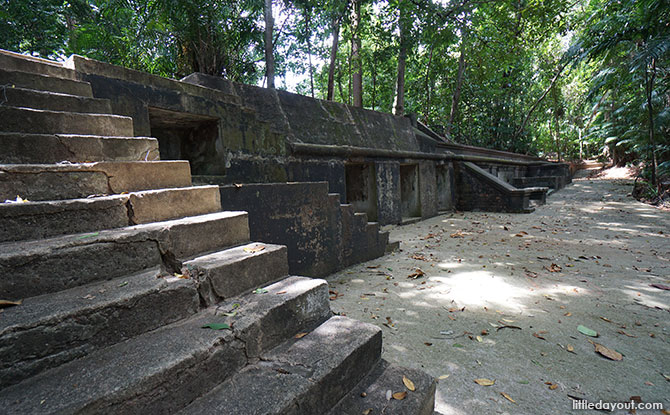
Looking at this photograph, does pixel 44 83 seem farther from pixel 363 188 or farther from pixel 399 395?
pixel 363 188

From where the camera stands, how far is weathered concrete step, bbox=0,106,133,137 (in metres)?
1.96

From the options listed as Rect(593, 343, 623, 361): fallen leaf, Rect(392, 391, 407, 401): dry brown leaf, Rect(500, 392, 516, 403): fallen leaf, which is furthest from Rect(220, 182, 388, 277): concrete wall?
Rect(593, 343, 623, 361): fallen leaf

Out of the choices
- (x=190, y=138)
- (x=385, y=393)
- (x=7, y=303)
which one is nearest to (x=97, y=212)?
(x=7, y=303)

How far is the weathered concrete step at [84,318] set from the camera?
39.8 inches

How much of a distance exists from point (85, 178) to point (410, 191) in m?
8.32

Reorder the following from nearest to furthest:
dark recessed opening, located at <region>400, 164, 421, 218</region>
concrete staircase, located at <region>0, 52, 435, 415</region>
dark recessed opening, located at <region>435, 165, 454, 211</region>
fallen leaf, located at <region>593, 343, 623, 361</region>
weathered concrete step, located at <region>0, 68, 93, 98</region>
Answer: concrete staircase, located at <region>0, 52, 435, 415</region>, fallen leaf, located at <region>593, 343, 623, 361</region>, weathered concrete step, located at <region>0, 68, 93, 98</region>, dark recessed opening, located at <region>400, 164, 421, 218</region>, dark recessed opening, located at <region>435, 165, 454, 211</region>

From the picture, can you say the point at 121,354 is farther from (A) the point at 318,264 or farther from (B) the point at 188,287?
(A) the point at 318,264

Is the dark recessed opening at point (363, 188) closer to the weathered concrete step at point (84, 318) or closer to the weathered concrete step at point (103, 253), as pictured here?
the weathered concrete step at point (103, 253)

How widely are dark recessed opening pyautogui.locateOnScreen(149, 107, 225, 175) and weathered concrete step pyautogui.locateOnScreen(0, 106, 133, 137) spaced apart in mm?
1036

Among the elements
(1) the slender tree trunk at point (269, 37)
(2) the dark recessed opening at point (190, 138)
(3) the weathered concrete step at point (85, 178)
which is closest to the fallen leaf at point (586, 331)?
(3) the weathered concrete step at point (85, 178)

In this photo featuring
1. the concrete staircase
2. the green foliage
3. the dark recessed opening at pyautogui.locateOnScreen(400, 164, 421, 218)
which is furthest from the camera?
the dark recessed opening at pyautogui.locateOnScreen(400, 164, 421, 218)

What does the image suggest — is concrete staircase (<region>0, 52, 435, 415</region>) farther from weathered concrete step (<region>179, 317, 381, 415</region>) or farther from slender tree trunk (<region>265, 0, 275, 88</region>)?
slender tree trunk (<region>265, 0, 275, 88</region>)

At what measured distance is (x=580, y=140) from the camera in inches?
894

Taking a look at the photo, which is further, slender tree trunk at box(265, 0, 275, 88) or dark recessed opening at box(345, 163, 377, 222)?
slender tree trunk at box(265, 0, 275, 88)
